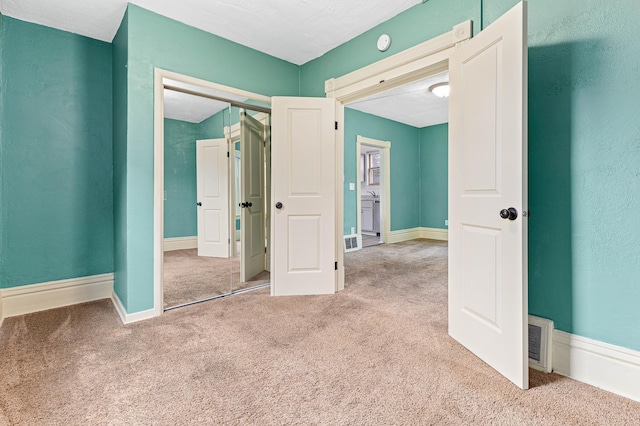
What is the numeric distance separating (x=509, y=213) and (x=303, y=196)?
1.89m

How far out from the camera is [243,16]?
8.41 feet

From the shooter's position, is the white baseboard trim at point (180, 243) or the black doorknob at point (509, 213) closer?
the black doorknob at point (509, 213)

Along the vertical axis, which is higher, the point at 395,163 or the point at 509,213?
the point at 395,163

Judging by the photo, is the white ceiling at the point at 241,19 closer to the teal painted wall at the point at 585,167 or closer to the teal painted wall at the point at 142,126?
the teal painted wall at the point at 142,126

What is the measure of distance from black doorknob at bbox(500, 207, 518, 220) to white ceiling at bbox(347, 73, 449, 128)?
3.23m

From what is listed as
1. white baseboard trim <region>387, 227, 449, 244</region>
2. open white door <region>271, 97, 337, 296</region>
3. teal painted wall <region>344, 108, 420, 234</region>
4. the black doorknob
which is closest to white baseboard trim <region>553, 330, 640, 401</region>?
the black doorknob

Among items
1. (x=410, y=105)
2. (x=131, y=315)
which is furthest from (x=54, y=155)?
(x=410, y=105)

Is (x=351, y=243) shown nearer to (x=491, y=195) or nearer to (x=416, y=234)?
(x=416, y=234)

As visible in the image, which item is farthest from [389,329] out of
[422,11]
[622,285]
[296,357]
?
[422,11]

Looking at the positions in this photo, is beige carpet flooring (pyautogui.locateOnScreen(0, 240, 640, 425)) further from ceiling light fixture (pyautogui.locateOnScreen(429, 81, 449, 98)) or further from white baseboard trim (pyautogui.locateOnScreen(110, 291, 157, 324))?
ceiling light fixture (pyautogui.locateOnScreen(429, 81, 449, 98))

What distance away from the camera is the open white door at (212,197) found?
9.94 feet

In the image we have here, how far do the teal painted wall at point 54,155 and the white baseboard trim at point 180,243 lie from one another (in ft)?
2.58

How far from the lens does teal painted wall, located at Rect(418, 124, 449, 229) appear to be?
262 inches

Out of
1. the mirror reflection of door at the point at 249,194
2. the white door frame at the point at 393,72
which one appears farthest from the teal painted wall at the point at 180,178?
the white door frame at the point at 393,72
